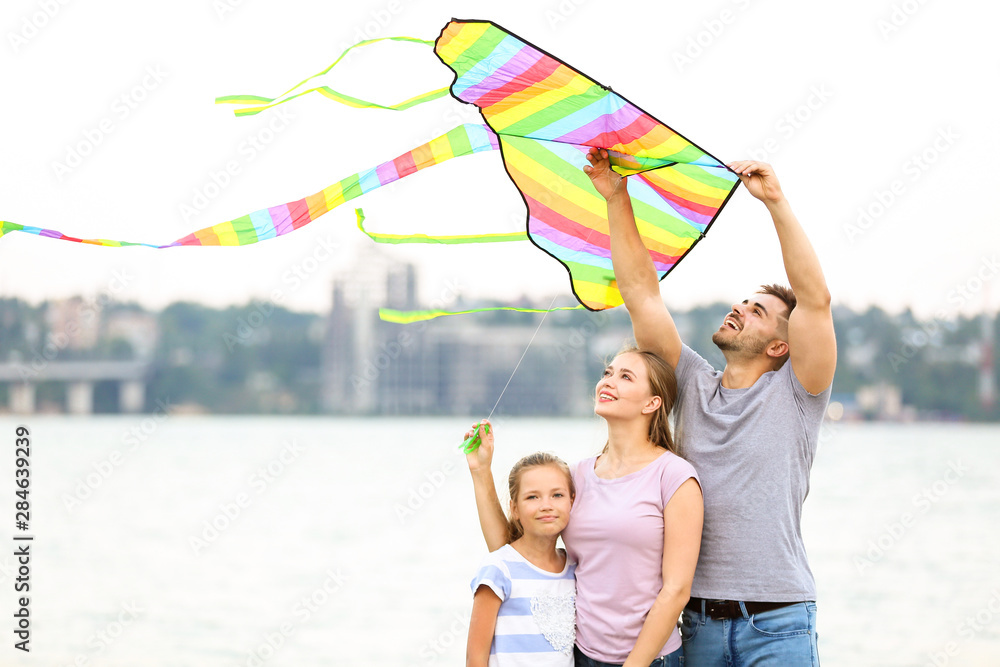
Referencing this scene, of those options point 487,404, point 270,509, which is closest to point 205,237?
point 270,509

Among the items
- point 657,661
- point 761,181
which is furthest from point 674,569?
point 761,181

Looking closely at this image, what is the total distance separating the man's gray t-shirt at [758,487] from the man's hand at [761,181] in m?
0.45

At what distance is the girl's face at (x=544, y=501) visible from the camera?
2.45 m

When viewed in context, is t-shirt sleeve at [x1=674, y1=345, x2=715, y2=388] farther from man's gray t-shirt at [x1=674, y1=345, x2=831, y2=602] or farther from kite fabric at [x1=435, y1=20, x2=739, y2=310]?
kite fabric at [x1=435, y1=20, x2=739, y2=310]

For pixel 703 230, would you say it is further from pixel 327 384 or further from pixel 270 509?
pixel 327 384

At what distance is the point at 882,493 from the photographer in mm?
26156

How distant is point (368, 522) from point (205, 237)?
60.2 ft

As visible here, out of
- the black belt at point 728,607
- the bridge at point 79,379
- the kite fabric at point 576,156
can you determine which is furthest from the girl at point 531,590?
the bridge at point 79,379

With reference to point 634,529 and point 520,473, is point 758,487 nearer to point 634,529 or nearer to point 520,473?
point 634,529

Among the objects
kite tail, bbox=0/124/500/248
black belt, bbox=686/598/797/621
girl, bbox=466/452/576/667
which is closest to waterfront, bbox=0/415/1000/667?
girl, bbox=466/452/576/667

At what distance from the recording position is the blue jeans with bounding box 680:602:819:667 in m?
2.25

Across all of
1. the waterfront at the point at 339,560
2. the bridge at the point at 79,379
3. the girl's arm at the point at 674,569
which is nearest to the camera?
the girl's arm at the point at 674,569

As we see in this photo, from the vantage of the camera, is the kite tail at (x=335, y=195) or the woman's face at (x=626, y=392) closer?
the woman's face at (x=626, y=392)

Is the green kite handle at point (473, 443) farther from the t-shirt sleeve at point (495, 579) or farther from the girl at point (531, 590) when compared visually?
the t-shirt sleeve at point (495, 579)
